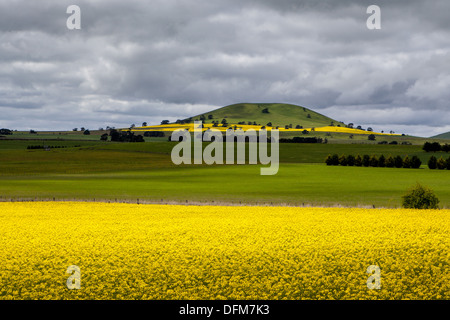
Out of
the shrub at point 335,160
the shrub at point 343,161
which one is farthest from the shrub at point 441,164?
the shrub at point 335,160

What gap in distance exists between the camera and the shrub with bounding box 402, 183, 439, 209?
3597 centimetres

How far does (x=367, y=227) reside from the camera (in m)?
24.9

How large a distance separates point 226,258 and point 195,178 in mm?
63771

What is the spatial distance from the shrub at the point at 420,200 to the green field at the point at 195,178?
5.24 m

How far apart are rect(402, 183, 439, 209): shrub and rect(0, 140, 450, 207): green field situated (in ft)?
17.2

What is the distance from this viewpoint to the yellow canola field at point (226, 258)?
1505 centimetres

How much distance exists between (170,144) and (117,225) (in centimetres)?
14166

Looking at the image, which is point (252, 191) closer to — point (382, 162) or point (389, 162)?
point (389, 162)

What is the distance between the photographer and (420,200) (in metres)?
36.2

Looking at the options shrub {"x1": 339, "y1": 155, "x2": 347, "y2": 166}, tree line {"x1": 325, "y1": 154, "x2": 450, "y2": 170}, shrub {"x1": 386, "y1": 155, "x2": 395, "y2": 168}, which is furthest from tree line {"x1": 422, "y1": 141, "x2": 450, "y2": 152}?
shrub {"x1": 339, "y1": 155, "x2": 347, "y2": 166}

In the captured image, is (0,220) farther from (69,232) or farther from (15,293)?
(15,293)

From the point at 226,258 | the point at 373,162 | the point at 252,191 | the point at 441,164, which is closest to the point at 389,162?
the point at 373,162

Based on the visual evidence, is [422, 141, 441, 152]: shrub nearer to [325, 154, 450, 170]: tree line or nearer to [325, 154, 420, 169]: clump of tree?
[325, 154, 420, 169]: clump of tree

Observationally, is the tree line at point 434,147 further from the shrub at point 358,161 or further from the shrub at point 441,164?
the shrub at point 358,161
